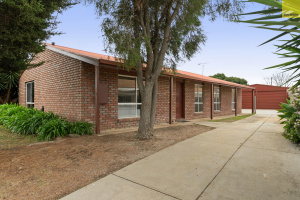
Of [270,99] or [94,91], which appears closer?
[94,91]

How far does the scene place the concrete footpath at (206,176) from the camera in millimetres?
2396

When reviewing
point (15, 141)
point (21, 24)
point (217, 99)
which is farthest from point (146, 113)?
point (217, 99)

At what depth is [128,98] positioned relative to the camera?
7.62 metres

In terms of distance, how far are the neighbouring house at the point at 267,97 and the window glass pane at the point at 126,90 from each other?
19359 millimetres

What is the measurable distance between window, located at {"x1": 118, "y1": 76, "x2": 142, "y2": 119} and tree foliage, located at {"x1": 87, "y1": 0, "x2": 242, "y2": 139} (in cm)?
206

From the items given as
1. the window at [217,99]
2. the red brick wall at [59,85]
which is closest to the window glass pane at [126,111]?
the red brick wall at [59,85]

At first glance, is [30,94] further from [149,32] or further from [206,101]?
[206,101]

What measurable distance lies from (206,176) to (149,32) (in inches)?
170

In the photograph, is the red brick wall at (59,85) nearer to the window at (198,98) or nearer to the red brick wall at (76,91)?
the red brick wall at (76,91)

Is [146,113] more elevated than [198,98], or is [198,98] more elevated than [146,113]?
[198,98]

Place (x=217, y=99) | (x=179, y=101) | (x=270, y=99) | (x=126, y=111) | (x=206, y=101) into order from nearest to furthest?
(x=126, y=111) → (x=179, y=101) → (x=206, y=101) → (x=217, y=99) → (x=270, y=99)

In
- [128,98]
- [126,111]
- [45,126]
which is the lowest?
[45,126]

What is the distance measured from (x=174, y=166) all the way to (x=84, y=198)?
171cm

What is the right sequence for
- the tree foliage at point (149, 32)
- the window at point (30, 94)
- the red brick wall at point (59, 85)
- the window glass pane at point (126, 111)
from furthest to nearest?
1. the window at point (30, 94)
2. the window glass pane at point (126, 111)
3. the red brick wall at point (59, 85)
4. the tree foliage at point (149, 32)
